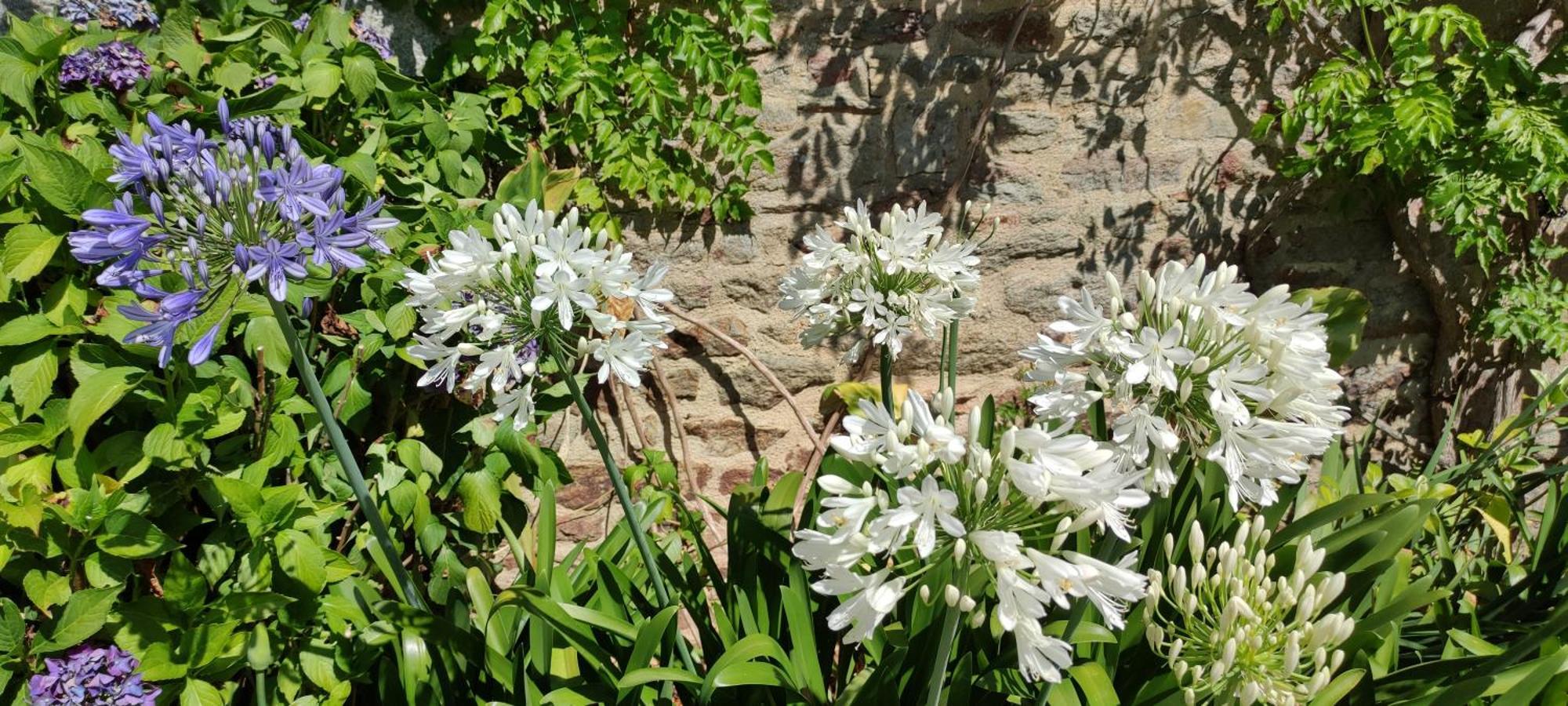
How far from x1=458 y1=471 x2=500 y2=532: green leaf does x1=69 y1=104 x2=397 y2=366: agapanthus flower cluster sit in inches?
37.1

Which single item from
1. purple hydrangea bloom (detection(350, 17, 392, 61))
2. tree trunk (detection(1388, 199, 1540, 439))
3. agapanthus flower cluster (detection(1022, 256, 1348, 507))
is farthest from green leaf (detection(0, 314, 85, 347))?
tree trunk (detection(1388, 199, 1540, 439))

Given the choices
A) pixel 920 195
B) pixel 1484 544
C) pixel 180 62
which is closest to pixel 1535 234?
pixel 1484 544

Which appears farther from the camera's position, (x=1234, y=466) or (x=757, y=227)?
(x=757, y=227)

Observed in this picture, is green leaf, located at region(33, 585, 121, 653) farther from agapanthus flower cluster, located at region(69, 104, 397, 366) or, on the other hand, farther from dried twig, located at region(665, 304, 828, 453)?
dried twig, located at region(665, 304, 828, 453)

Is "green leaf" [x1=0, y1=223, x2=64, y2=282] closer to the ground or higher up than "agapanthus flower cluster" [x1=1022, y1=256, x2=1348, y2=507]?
closer to the ground

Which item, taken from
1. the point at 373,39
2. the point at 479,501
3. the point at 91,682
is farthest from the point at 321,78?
the point at 91,682

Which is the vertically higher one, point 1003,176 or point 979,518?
point 979,518

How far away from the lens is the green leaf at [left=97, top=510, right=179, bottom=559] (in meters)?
1.66

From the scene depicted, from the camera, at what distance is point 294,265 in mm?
1208

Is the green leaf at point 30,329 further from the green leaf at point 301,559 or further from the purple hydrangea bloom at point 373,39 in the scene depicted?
the purple hydrangea bloom at point 373,39

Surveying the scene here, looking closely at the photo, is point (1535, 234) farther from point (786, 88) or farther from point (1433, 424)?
point (786, 88)

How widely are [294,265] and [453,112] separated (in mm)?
1404

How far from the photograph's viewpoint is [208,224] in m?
1.22

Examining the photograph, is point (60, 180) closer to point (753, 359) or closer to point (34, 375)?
point (34, 375)
